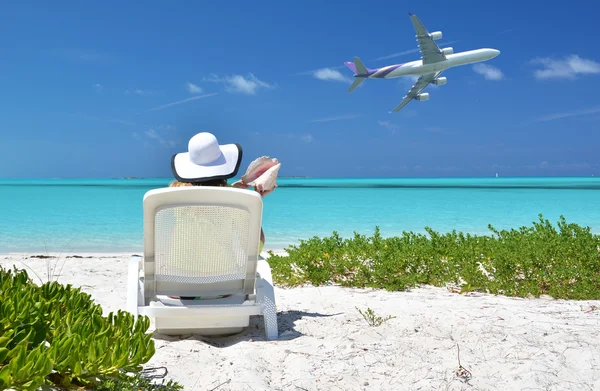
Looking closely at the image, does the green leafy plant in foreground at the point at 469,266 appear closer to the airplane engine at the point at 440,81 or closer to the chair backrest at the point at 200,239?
the chair backrest at the point at 200,239

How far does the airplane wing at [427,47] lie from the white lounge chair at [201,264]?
29.3m

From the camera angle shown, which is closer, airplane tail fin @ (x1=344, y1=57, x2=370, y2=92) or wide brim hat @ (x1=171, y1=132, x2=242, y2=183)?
wide brim hat @ (x1=171, y1=132, x2=242, y2=183)

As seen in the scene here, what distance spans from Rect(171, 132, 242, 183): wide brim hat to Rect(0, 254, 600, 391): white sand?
3.77ft

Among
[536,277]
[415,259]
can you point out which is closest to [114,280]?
[415,259]

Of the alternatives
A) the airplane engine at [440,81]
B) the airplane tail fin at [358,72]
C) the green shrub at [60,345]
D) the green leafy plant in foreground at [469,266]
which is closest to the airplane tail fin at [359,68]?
the airplane tail fin at [358,72]

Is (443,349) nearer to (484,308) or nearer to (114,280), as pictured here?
(484,308)

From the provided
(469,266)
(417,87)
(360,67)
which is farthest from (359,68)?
(469,266)

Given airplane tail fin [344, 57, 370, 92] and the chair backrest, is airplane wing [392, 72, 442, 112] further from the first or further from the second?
the chair backrest

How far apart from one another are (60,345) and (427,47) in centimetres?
3286

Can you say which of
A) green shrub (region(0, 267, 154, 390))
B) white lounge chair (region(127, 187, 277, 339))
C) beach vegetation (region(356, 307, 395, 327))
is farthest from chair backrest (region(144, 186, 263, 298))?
beach vegetation (region(356, 307, 395, 327))

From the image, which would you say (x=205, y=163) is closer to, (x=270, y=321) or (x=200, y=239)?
(x=200, y=239)

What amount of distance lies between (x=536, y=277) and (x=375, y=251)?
1.77 meters

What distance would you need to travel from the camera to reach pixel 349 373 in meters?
3.01

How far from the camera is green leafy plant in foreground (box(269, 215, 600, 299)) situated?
210 inches
